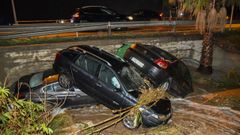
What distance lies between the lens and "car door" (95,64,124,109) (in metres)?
8.16

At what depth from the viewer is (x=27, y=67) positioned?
1098cm

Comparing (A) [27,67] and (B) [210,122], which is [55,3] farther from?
(B) [210,122]

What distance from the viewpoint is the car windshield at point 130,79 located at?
27.4 ft

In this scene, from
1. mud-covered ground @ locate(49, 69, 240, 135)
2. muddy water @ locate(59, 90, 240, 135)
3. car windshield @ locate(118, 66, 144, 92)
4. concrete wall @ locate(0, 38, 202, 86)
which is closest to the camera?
mud-covered ground @ locate(49, 69, 240, 135)

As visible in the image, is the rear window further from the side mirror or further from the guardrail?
the guardrail

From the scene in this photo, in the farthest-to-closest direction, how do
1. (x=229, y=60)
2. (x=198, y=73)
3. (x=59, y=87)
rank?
(x=229, y=60) → (x=198, y=73) → (x=59, y=87)

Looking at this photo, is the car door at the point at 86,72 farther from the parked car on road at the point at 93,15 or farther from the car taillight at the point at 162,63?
the parked car on road at the point at 93,15

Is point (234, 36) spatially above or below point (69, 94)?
above

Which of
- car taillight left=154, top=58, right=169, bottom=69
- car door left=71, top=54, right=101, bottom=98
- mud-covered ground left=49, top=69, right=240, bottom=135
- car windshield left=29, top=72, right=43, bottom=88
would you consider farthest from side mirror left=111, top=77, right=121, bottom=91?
car taillight left=154, top=58, right=169, bottom=69

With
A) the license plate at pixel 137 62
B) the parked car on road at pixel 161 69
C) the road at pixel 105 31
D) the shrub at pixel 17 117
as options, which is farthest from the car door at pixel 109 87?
the road at pixel 105 31

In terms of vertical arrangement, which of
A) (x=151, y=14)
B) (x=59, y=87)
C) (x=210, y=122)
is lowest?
(x=210, y=122)

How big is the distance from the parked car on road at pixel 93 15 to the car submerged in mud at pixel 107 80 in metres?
6.20

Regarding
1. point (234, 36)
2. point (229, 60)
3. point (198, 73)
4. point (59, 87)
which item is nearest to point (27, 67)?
point (59, 87)

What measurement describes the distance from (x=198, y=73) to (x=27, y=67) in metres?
8.44
